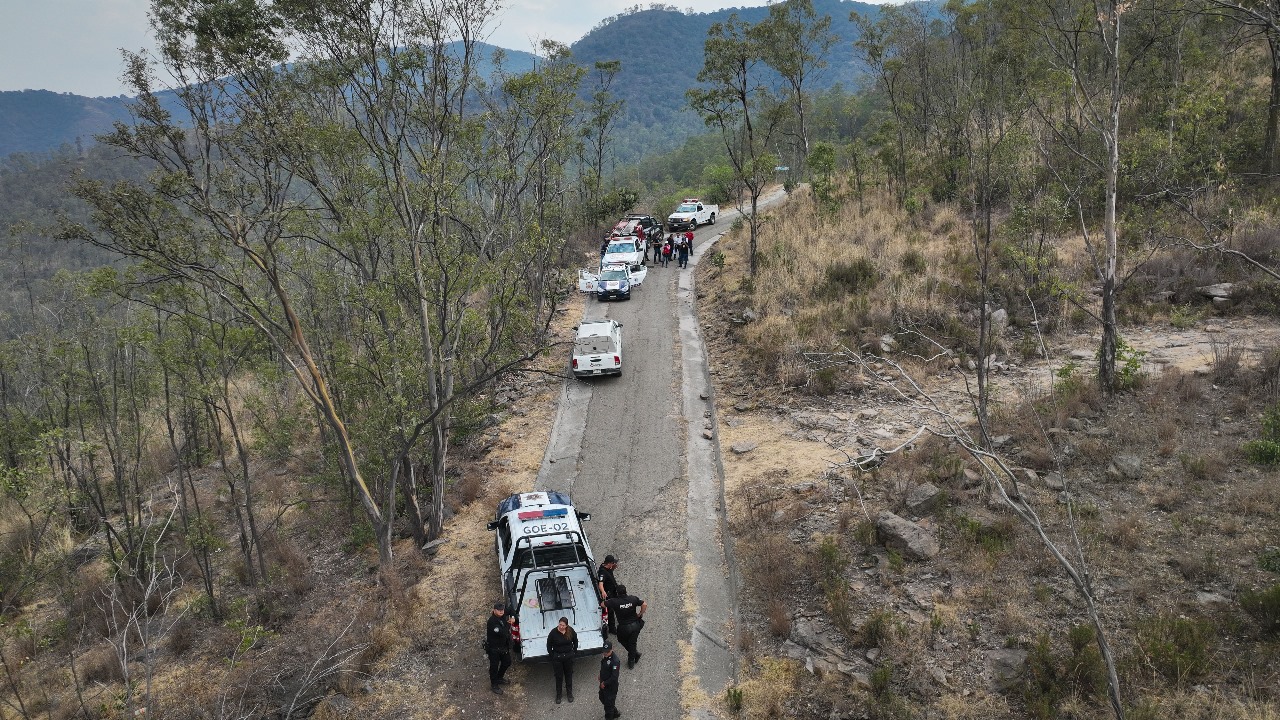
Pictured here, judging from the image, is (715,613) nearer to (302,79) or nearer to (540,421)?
(540,421)

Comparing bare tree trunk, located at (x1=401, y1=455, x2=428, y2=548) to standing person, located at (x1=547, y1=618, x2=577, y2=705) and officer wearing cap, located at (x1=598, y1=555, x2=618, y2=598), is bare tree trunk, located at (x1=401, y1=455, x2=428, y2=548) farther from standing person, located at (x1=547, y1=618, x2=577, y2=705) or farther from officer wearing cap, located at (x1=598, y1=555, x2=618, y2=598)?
standing person, located at (x1=547, y1=618, x2=577, y2=705)

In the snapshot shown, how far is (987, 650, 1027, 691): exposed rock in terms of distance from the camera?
28.7 feet

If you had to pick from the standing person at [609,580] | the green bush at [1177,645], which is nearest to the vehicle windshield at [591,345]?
the standing person at [609,580]

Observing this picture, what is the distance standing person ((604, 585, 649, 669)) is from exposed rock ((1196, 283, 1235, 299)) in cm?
1723

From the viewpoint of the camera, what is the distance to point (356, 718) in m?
10.2

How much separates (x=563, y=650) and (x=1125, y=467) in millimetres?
9561

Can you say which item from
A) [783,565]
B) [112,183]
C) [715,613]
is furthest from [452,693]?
[112,183]

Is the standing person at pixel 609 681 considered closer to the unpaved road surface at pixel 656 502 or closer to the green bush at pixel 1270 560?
the unpaved road surface at pixel 656 502

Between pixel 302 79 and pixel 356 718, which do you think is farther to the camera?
pixel 302 79

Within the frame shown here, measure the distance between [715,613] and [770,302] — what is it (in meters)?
13.4

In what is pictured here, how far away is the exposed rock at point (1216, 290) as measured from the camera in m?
17.9

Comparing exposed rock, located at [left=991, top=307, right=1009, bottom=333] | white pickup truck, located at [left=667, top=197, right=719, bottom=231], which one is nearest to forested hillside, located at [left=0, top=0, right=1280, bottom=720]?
exposed rock, located at [left=991, top=307, right=1009, bottom=333]

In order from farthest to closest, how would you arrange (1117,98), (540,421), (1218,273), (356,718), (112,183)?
(540,421)
(1218,273)
(1117,98)
(112,183)
(356,718)

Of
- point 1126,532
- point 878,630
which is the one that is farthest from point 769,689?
point 1126,532
